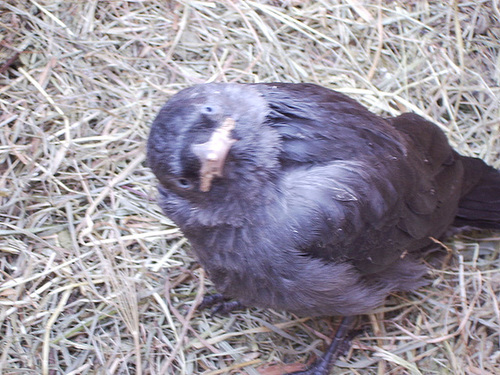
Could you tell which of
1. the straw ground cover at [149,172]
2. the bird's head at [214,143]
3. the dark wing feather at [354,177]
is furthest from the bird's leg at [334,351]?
the bird's head at [214,143]

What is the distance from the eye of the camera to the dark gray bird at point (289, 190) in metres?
1.64

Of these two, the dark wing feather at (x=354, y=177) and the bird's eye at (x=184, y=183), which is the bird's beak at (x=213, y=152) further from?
the dark wing feather at (x=354, y=177)

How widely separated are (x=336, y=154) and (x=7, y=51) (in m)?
1.82

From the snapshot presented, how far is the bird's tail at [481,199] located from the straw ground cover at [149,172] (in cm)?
14

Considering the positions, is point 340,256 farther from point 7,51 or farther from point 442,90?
point 7,51

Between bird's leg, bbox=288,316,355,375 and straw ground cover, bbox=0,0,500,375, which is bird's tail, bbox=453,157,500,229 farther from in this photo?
bird's leg, bbox=288,316,355,375

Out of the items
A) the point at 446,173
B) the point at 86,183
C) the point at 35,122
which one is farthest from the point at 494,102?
the point at 35,122

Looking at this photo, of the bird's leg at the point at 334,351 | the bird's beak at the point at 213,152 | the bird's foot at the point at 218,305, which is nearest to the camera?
the bird's beak at the point at 213,152

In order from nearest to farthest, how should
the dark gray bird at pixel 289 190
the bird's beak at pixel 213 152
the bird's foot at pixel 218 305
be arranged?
the bird's beak at pixel 213 152 < the dark gray bird at pixel 289 190 < the bird's foot at pixel 218 305

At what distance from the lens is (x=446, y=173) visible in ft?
6.89

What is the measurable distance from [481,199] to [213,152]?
1300 millimetres

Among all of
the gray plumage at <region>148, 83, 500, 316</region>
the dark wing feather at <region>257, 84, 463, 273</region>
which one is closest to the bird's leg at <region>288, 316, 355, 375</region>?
the gray plumage at <region>148, 83, 500, 316</region>

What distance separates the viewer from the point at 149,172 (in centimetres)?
251

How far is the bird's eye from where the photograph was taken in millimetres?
1657
